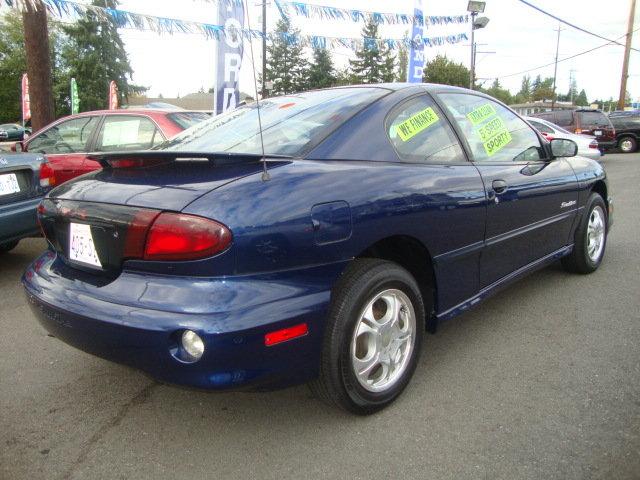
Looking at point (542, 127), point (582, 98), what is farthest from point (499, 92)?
point (542, 127)

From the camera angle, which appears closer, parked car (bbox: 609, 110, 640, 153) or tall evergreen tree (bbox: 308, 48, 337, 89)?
parked car (bbox: 609, 110, 640, 153)

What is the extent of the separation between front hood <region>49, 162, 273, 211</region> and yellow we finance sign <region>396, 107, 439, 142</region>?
2.85ft

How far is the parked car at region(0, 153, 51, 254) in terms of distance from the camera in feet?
14.3

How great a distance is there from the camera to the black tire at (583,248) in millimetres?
4204

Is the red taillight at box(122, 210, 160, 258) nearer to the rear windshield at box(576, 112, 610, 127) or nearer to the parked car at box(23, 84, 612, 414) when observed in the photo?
the parked car at box(23, 84, 612, 414)

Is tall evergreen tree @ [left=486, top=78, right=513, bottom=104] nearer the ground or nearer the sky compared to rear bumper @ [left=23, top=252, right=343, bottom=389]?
nearer the sky

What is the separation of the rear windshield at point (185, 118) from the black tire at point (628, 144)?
18.6 m

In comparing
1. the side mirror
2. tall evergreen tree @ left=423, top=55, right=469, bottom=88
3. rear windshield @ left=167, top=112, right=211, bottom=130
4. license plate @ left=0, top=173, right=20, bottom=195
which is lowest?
license plate @ left=0, top=173, right=20, bottom=195

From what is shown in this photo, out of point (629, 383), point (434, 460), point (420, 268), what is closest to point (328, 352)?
point (434, 460)

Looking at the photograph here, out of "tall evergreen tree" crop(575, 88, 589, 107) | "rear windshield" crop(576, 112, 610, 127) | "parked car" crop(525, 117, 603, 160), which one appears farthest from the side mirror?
"tall evergreen tree" crop(575, 88, 589, 107)

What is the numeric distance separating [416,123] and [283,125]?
70 centimetres

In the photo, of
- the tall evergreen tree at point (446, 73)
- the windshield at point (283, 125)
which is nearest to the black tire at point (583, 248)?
the windshield at point (283, 125)

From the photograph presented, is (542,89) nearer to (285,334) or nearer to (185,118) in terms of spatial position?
(185,118)

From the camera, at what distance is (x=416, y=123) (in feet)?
9.24
